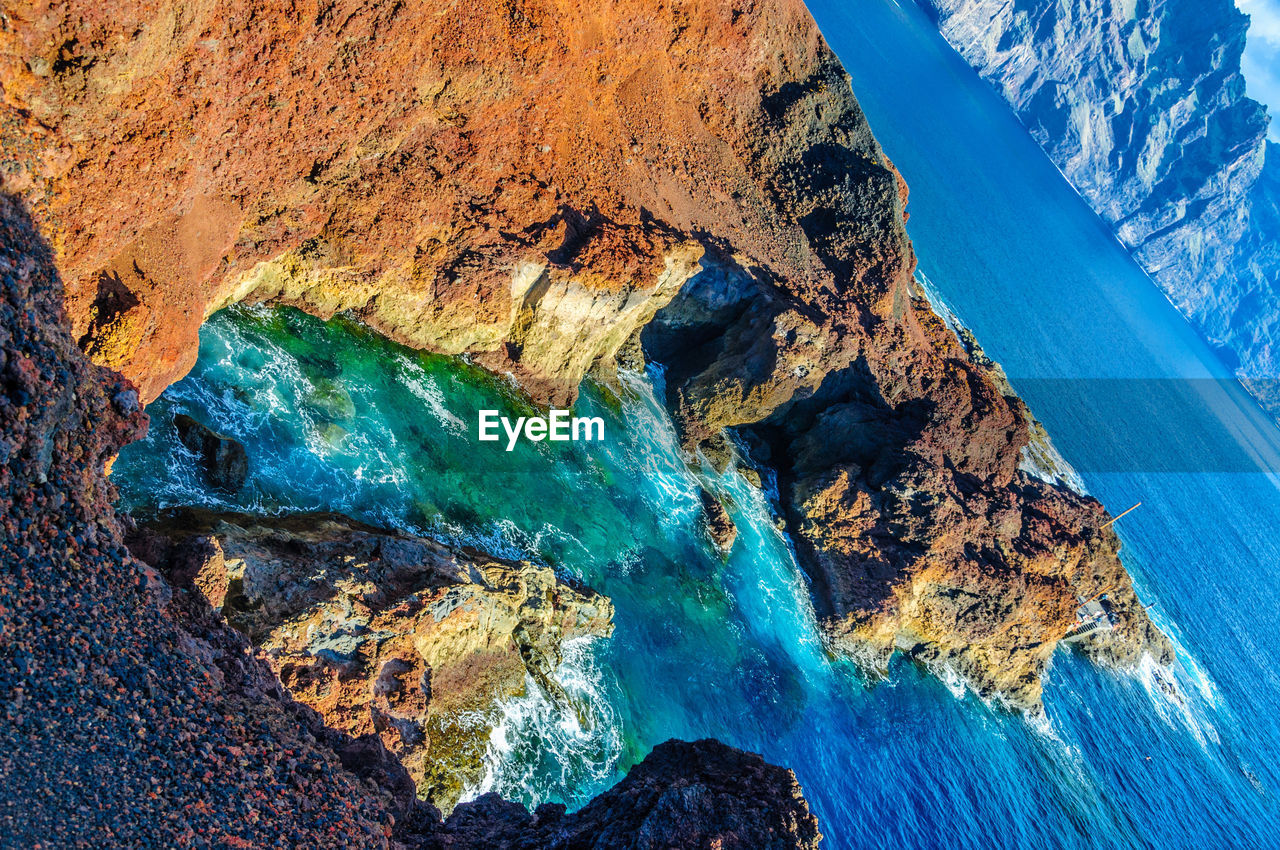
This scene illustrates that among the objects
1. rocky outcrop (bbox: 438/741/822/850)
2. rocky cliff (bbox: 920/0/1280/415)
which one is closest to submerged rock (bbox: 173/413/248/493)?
rocky outcrop (bbox: 438/741/822/850)

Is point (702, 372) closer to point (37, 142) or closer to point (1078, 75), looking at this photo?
point (37, 142)

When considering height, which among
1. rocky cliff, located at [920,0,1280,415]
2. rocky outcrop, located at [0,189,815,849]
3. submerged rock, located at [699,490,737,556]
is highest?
rocky cliff, located at [920,0,1280,415]

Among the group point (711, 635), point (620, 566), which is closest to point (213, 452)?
point (620, 566)

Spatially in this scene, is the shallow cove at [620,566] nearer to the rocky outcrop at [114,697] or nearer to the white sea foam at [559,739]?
the white sea foam at [559,739]

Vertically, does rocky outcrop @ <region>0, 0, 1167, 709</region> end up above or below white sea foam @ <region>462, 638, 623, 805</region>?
above

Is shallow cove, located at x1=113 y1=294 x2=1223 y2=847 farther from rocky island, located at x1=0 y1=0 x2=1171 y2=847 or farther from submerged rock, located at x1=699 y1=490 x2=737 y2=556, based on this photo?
rocky island, located at x1=0 y1=0 x2=1171 y2=847

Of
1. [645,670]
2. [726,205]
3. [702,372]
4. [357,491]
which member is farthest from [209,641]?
[726,205]
